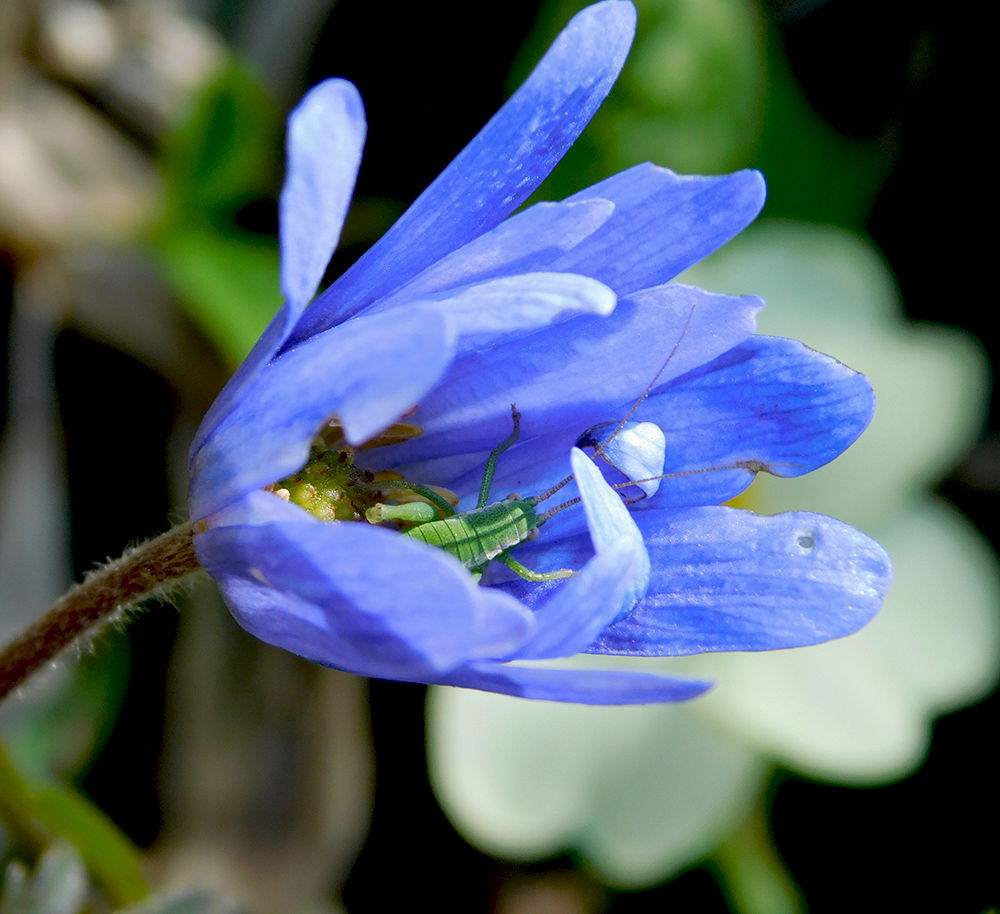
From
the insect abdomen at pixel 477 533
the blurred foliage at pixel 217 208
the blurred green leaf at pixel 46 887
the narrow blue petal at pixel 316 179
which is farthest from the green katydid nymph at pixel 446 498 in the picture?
the blurred foliage at pixel 217 208

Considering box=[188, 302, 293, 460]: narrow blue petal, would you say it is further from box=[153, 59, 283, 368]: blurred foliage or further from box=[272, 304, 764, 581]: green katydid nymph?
box=[153, 59, 283, 368]: blurred foliage

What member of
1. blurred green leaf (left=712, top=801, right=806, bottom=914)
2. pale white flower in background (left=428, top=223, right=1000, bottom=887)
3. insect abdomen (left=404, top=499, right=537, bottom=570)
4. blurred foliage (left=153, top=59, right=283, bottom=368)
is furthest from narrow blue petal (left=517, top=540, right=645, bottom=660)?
blurred green leaf (left=712, top=801, right=806, bottom=914)

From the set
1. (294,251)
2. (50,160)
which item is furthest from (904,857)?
(50,160)

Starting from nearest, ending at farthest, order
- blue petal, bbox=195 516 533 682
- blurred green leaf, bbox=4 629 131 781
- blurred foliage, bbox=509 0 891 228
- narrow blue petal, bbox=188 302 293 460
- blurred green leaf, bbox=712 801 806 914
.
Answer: blue petal, bbox=195 516 533 682 → narrow blue petal, bbox=188 302 293 460 → blurred green leaf, bbox=4 629 131 781 → blurred green leaf, bbox=712 801 806 914 → blurred foliage, bbox=509 0 891 228

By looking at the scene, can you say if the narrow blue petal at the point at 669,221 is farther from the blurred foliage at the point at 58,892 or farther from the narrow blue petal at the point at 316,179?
the blurred foliage at the point at 58,892

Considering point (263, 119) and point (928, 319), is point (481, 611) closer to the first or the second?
point (263, 119)

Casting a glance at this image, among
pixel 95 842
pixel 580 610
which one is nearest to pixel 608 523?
pixel 580 610
